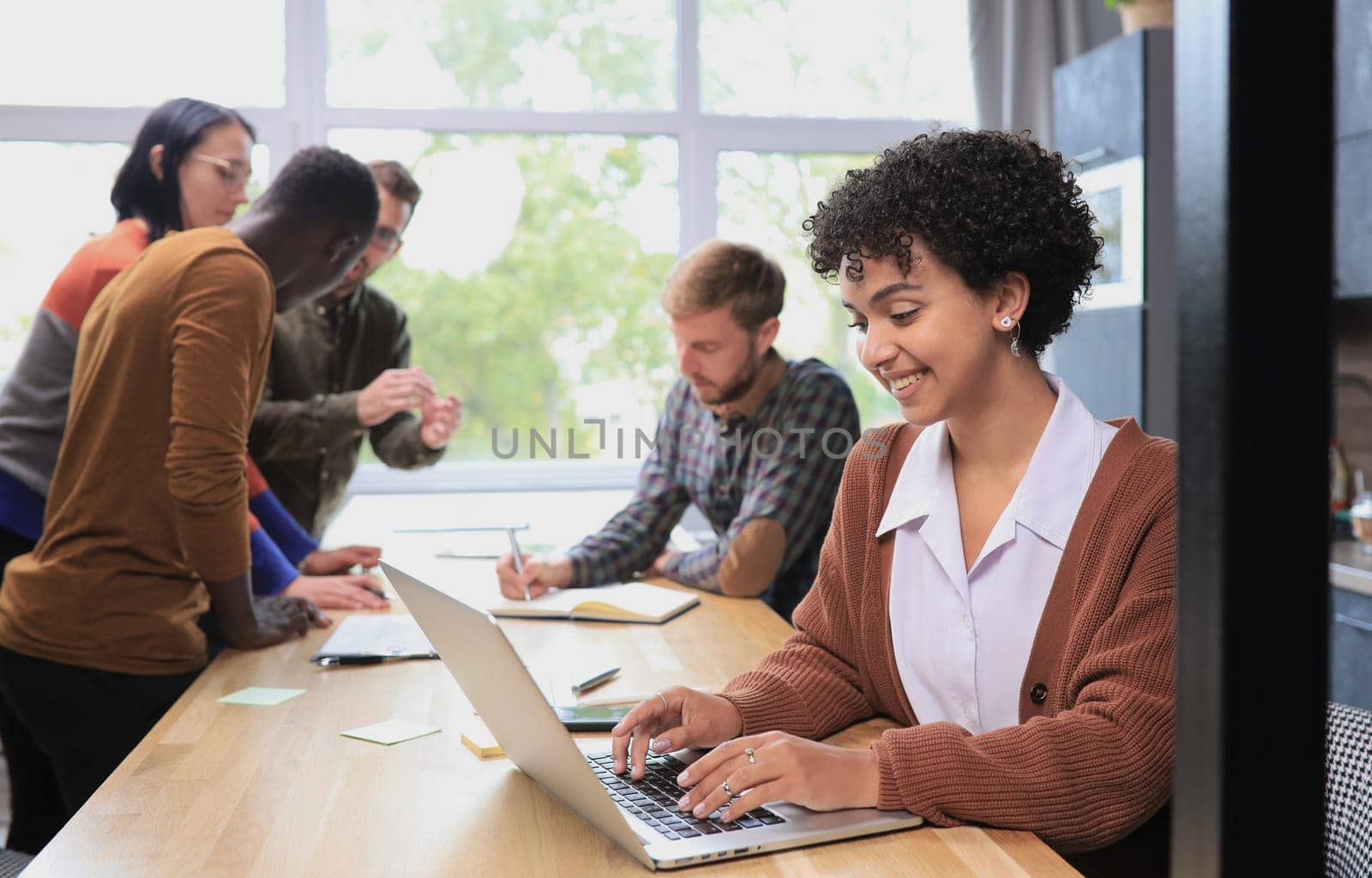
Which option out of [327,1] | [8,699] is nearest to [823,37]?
[327,1]

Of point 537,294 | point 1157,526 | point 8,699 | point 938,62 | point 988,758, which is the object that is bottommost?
point 8,699

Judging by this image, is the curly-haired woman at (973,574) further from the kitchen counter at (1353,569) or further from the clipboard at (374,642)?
the kitchen counter at (1353,569)

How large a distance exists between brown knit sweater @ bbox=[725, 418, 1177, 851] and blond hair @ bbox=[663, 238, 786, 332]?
111 centimetres

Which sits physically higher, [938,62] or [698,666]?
[938,62]

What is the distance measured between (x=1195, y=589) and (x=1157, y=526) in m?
0.75

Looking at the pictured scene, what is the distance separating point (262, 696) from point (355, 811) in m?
0.50

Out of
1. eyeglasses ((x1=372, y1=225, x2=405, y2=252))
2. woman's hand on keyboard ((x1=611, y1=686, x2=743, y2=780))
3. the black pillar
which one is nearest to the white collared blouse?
woman's hand on keyboard ((x1=611, y1=686, x2=743, y2=780))

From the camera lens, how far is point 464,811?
3.92ft

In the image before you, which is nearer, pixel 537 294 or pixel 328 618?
pixel 328 618

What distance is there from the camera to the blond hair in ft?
8.16

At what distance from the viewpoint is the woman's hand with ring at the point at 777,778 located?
1095 millimetres

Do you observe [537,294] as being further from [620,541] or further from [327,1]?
[620,541]

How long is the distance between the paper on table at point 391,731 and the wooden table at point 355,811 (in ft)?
0.05

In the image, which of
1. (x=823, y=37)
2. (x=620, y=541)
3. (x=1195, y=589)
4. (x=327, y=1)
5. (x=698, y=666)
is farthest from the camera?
(x=823, y=37)
